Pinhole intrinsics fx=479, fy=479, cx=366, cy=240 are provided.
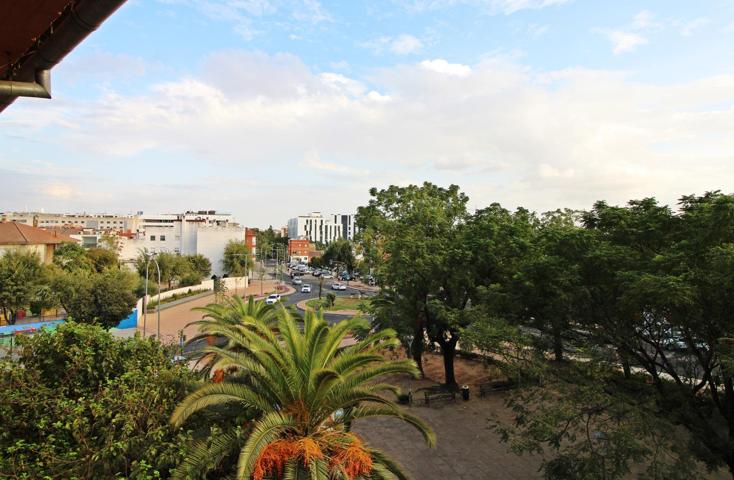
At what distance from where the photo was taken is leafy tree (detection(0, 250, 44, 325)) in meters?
33.8

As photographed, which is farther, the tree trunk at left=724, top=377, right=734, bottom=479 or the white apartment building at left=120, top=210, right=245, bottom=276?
the white apartment building at left=120, top=210, right=245, bottom=276

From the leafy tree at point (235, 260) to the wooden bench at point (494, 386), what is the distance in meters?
60.4

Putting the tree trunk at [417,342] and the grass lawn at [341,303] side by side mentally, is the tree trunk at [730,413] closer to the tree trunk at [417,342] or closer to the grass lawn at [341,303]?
Answer: the tree trunk at [417,342]

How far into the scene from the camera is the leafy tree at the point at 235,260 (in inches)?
3098

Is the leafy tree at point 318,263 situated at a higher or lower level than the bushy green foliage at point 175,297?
higher

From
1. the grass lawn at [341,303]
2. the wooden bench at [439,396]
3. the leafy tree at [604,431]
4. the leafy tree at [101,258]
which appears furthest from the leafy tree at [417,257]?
the leafy tree at [101,258]

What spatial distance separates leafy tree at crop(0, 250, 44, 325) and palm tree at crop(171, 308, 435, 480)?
106 ft

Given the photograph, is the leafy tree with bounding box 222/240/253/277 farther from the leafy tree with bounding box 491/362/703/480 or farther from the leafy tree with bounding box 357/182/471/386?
the leafy tree with bounding box 491/362/703/480

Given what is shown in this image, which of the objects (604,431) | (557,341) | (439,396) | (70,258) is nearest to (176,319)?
(70,258)

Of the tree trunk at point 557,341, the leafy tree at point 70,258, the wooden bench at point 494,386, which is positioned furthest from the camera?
the leafy tree at point 70,258

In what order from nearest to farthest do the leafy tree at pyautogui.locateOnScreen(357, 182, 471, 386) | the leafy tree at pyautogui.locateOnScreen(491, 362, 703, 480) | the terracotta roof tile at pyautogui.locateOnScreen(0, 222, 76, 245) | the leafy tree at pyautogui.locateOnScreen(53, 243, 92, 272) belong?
the leafy tree at pyautogui.locateOnScreen(491, 362, 703, 480) < the leafy tree at pyautogui.locateOnScreen(357, 182, 471, 386) < the terracotta roof tile at pyautogui.locateOnScreen(0, 222, 76, 245) < the leafy tree at pyautogui.locateOnScreen(53, 243, 92, 272)

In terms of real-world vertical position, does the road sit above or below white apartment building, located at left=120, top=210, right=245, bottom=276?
below

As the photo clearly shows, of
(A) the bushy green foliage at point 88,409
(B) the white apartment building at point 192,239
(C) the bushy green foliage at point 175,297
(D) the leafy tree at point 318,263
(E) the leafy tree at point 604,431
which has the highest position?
(B) the white apartment building at point 192,239

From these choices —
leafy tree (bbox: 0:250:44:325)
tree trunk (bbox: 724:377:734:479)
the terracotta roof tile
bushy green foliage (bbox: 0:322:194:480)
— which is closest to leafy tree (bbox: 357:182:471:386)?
tree trunk (bbox: 724:377:734:479)
